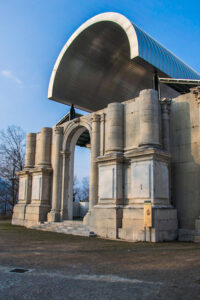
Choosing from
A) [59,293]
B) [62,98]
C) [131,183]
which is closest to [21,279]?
[59,293]

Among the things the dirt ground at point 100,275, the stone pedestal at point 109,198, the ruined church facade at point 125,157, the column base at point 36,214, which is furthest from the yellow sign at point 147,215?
the column base at point 36,214

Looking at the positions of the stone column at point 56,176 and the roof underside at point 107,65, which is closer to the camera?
the roof underside at point 107,65

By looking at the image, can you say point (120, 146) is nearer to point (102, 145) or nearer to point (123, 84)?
point (102, 145)

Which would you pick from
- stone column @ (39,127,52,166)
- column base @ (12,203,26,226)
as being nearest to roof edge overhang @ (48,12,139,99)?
stone column @ (39,127,52,166)

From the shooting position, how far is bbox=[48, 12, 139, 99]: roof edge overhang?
17.7 m

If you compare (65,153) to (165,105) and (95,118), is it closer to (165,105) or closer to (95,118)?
(95,118)

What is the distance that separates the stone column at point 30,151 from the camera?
23.5m

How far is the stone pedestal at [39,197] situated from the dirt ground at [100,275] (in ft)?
37.9

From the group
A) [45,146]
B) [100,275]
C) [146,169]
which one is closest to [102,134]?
[146,169]

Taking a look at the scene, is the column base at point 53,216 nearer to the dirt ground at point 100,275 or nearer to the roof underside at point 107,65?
the roof underside at point 107,65

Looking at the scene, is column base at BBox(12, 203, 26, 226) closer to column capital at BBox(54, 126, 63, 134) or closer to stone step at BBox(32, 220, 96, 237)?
stone step at BBox(32, 220, 96, 237)

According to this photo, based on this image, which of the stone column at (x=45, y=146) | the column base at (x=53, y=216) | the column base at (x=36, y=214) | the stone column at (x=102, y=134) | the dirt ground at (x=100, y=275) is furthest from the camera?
the stone column at (x=45, y=146)

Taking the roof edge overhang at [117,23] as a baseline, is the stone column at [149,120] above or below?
below

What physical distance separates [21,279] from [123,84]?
79.0ft
